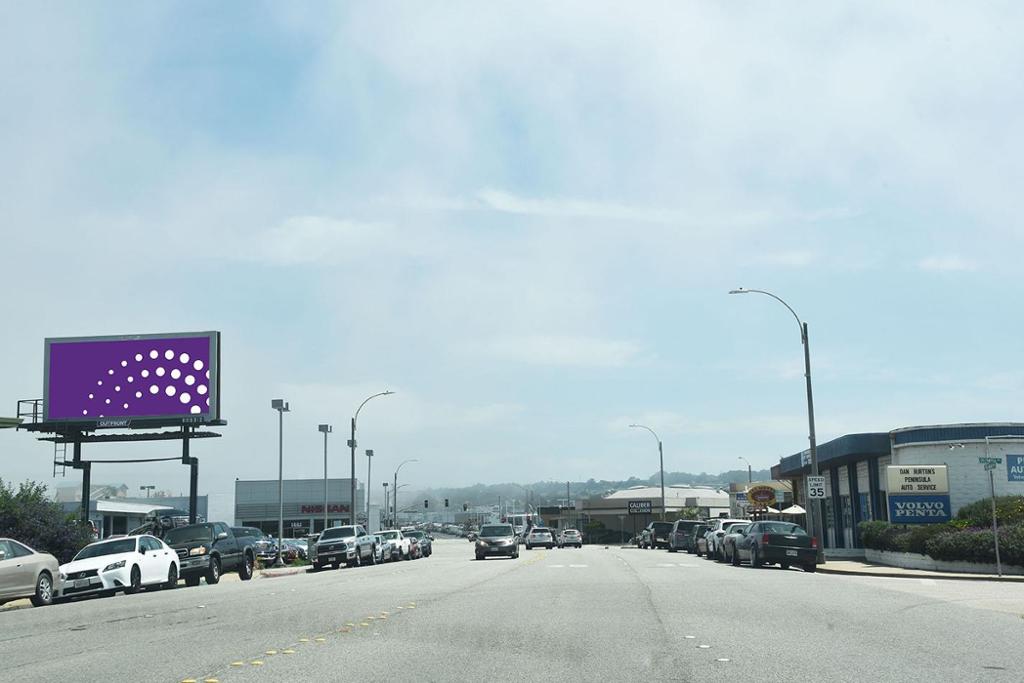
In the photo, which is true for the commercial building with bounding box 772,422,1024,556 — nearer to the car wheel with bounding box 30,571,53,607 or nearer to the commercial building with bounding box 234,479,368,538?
the car wheel with bounding box 30,571,53,607

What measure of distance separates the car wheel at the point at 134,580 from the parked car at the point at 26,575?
2.26 m

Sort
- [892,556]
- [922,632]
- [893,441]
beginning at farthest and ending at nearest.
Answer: [893,441] → [892,556] → [922,632]

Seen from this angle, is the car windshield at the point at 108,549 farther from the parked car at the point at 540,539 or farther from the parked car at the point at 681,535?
the parked car at the point at 540,539

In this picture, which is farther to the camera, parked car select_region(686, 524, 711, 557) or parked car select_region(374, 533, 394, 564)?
parked car select_region(374, 533, 394, 564)

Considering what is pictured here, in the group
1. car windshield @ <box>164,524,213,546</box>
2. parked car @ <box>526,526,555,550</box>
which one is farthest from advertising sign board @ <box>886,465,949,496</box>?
parked car @ <box>526,526,555,550</box>

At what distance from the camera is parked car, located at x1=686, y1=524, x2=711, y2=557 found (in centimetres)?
4703

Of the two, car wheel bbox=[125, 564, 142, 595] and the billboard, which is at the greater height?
the billboard

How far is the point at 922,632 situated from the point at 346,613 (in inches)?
344

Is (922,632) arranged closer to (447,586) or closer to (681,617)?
(681,617)

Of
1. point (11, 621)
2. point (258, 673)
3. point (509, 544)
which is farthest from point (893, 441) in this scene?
point (258, 673)

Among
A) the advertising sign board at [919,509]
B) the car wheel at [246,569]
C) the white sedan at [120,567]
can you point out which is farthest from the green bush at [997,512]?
the white sedan at [120,567]

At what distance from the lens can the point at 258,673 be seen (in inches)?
420

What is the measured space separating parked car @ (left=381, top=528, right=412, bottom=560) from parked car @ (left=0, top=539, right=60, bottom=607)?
27154 mm

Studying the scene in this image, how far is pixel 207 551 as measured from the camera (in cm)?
3198
